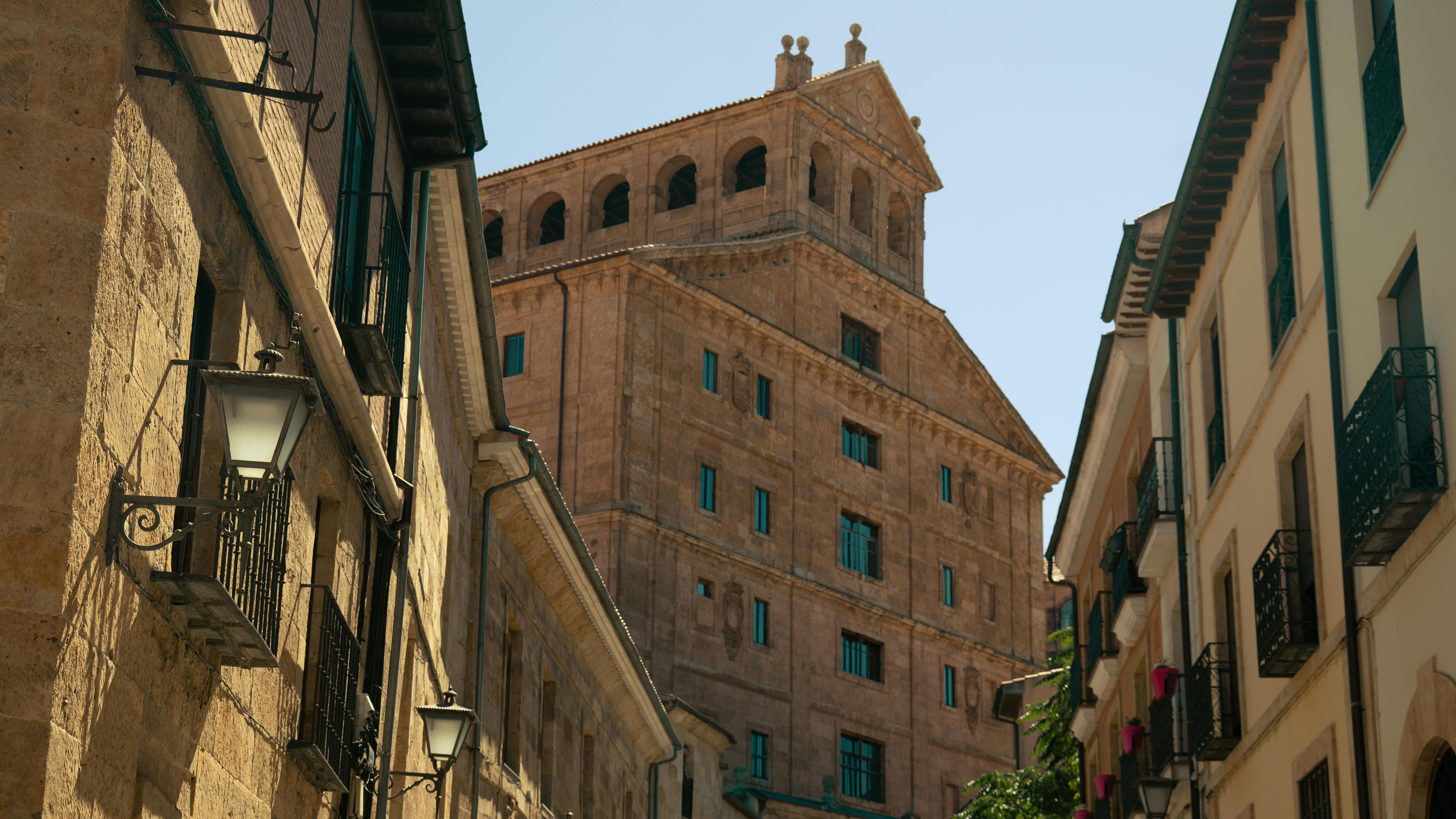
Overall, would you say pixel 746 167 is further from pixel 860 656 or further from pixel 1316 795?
pixel 1316 795

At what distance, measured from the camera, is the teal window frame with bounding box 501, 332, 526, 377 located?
146ft

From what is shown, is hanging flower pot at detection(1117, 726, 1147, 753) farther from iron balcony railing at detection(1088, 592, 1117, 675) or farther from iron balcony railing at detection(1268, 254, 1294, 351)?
iron balcony railing at detection(1268, 254, 1294, 351)

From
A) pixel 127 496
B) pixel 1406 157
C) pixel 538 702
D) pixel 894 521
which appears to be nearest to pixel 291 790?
pixel 127 496

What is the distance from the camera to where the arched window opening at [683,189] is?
52094 mm

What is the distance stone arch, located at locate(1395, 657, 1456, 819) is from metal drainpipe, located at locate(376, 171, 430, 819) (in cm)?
636

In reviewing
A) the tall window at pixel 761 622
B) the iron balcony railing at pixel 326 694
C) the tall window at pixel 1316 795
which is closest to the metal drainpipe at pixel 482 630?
the iron balcony railing at pixel 326 694

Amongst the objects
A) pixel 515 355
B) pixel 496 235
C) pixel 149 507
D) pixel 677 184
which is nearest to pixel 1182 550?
pixel 149 507

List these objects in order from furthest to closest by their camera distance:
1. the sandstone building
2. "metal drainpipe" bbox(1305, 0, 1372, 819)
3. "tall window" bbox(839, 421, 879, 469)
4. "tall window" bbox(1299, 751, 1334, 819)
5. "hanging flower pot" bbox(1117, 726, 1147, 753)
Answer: "tall window" bbox(839, 421, 879, 469) < the sandstone building < "hanging flower pot" bbox(1117, 726, 1147, 753) < "tall window" bbox(1299, 751, 1334, 819) < "metal drainpipe" bbox(1305, 0, 1372, 819)

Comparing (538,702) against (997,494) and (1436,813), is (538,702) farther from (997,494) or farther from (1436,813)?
(997,494)

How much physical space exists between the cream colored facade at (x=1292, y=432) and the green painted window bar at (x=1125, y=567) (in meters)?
0.08

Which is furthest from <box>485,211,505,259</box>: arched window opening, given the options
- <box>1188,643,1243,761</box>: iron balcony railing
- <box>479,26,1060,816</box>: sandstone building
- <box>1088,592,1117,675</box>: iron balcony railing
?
<box>1188,643,1243,761</box>: iron balcony railing

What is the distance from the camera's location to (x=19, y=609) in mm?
6062

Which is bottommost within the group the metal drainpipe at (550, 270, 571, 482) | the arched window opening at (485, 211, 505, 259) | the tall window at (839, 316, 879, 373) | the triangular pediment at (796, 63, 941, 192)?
the metal drainpipe at (550, 270, 571, 482)

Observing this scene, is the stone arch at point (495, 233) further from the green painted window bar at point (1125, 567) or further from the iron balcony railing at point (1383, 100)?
the iron balcony railing at point (1383, 100)
